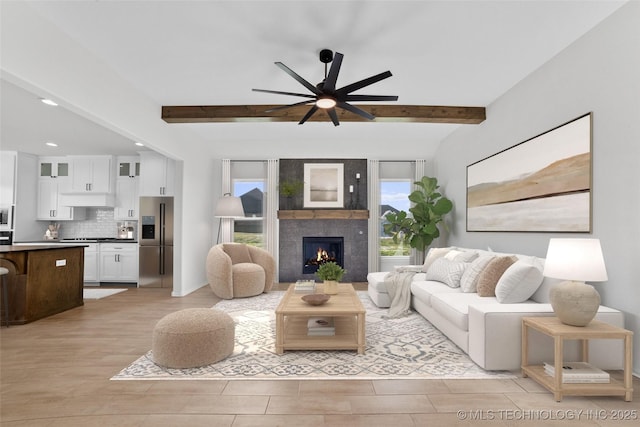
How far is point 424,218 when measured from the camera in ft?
19.6

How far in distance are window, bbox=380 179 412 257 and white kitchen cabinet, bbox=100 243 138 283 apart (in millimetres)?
4904

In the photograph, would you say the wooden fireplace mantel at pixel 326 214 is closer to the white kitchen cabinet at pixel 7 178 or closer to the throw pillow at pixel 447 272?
the throw pillow at pixel 447 272

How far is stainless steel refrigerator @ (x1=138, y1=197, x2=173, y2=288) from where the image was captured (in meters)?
6.07

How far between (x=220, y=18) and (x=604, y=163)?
3438 millimetres

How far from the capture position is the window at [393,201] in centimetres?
696

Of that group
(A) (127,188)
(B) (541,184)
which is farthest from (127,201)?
(B) (541,184)

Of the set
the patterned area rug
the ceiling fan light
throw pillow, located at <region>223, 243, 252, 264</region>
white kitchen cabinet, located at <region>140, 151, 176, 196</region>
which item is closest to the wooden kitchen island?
white kitchen cabinet, located at <region>140, 151, 176, 196</region>

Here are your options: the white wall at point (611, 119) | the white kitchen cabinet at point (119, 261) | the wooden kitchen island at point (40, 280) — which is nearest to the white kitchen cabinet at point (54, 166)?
the white kitchen cabinet at point (119, 261)

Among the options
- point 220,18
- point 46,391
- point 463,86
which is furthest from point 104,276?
point 463,86

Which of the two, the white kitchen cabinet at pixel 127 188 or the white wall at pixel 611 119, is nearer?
the white wall at pixel 611 119

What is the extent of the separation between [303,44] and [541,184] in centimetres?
288

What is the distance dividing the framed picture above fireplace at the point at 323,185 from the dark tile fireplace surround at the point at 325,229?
3.7 inches

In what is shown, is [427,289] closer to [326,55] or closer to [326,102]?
[326,102]

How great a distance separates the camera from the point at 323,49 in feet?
10.7
